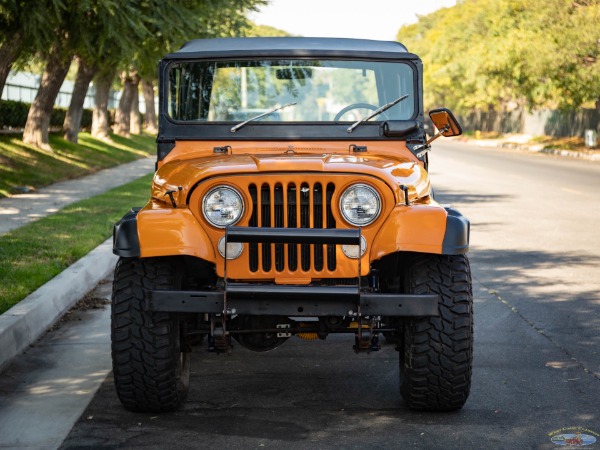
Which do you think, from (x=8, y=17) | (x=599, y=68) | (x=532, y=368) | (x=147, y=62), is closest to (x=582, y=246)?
(x=532, y=368)

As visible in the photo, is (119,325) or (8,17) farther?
(8,17)

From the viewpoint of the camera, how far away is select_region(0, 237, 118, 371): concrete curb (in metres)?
7.36

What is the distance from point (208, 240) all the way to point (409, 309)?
108cm

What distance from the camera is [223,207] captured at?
575 cm

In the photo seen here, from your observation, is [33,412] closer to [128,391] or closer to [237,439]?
[128,391]

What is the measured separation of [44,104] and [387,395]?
74.4ft

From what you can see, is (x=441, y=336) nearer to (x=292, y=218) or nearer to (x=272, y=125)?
(x=292, y=218)

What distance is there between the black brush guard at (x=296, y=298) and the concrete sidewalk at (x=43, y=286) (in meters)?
2.09

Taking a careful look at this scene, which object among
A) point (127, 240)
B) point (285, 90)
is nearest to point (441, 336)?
point (127, 240)

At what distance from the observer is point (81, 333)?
827cm

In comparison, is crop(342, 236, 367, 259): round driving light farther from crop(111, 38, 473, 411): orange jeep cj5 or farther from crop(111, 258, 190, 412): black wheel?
crop(111, 258, 190, 412): black wheel

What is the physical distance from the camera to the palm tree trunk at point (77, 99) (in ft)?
103

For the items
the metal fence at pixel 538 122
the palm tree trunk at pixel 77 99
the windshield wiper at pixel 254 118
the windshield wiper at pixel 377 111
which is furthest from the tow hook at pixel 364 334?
the metal fence at pixel 538 122

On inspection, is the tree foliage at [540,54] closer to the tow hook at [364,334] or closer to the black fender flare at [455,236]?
the black fender flare at [455,236]
